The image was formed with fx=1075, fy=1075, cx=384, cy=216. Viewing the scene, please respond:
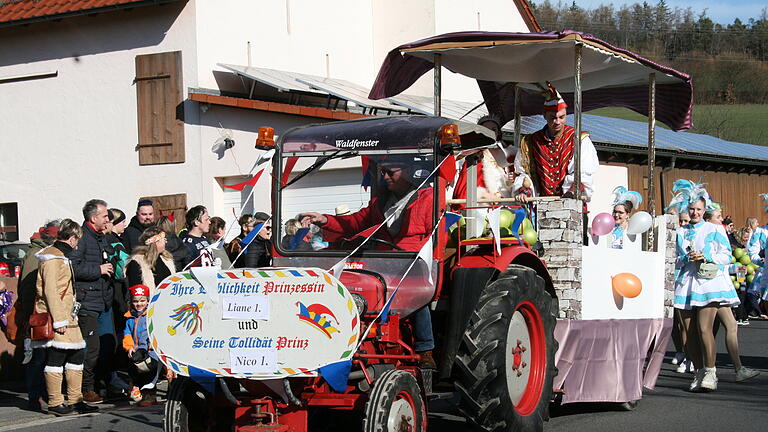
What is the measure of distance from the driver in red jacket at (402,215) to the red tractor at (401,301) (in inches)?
0.6

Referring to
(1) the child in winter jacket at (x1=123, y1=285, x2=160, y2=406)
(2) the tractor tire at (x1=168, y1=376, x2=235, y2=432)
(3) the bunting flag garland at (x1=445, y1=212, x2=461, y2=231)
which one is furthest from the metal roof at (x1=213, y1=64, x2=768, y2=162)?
(2) the tractor tire at (x1=168, y1=376, x2=235, y2=432)

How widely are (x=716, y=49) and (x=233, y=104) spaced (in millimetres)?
68961

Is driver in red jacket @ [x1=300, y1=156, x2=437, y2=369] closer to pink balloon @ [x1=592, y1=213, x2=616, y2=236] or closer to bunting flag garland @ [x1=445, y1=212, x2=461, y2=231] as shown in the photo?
bunting flag garland @ [x1=445, y1=212, x2=461, y2=231]

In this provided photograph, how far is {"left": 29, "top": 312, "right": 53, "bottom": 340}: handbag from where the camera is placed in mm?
10391

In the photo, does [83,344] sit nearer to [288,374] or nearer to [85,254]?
[85,254]

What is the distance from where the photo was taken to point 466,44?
881 centimetres

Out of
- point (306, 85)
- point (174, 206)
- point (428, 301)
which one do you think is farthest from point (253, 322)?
point (174, 206)

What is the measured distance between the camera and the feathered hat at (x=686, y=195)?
11203 millimetres

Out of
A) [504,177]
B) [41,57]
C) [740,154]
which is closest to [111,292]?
[504,177]

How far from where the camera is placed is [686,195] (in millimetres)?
11336

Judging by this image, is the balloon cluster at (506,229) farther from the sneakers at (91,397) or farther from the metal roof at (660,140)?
the metal roof at (660,140)

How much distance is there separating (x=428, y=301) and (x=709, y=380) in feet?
15.9

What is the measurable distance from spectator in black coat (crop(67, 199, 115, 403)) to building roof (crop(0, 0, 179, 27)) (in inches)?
369

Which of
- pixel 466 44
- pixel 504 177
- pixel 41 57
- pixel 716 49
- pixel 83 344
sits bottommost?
pixel 83 344
